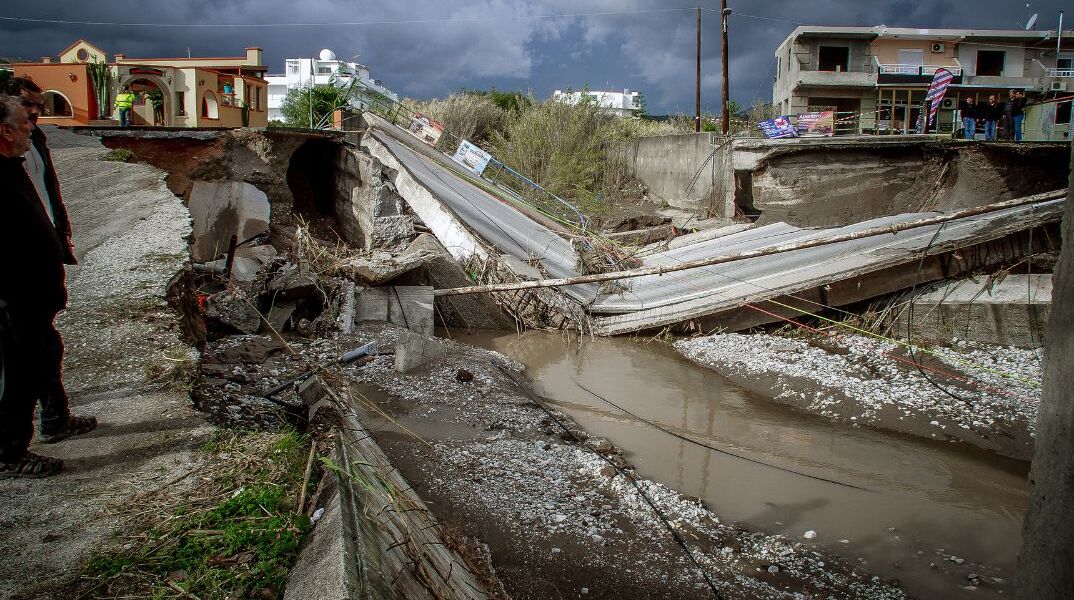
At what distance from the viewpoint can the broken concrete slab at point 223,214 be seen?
27.6ft

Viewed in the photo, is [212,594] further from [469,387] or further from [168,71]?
[168,71]

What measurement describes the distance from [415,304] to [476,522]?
4410 millimetres

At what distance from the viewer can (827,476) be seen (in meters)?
4.78

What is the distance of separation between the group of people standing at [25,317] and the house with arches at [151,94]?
14463mm

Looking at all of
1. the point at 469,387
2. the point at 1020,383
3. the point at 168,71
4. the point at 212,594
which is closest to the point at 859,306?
the point at 1020,383

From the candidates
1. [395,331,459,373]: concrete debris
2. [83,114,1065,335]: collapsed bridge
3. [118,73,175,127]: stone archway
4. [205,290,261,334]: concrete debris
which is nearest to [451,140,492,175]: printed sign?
[83,114,1065,335]: collapsed bridge

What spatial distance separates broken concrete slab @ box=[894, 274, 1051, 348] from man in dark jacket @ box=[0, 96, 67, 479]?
7249 millimetres

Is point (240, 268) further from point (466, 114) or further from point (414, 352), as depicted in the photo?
point (466, 114)

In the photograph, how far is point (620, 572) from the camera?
343 cm

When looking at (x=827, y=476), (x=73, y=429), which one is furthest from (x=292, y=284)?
(x=827, y=476)

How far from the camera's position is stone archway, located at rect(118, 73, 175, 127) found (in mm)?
17125

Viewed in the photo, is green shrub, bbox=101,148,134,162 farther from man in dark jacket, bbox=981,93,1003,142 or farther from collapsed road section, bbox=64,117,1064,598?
man in dark jacket, bbox=981,93,1003,142

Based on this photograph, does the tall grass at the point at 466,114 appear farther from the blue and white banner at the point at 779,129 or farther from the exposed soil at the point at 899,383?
the exposed soil at the point at 899,383

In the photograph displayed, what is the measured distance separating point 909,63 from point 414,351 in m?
42.9
